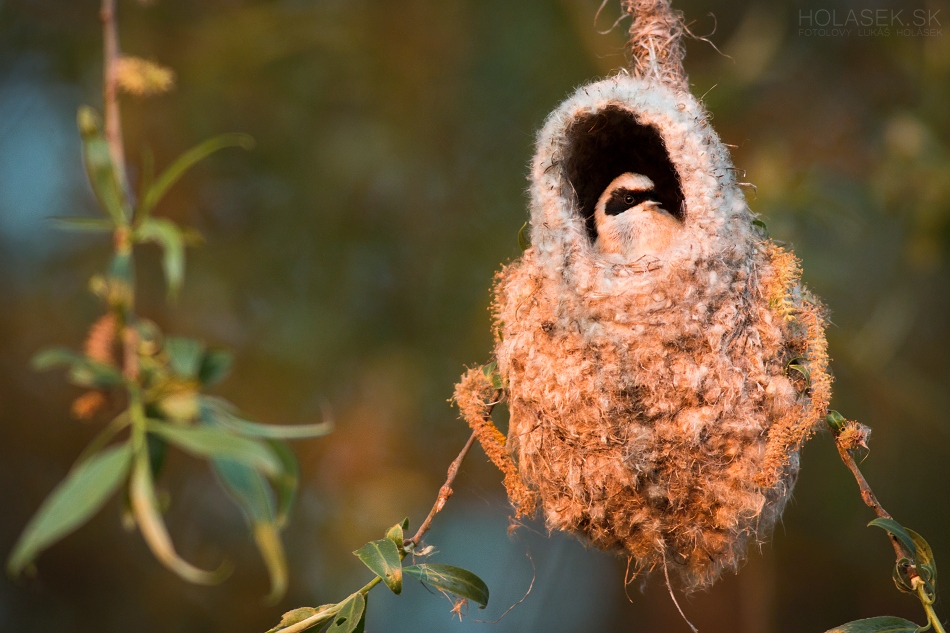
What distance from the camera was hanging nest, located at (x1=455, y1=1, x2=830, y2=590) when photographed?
2496 millimetres

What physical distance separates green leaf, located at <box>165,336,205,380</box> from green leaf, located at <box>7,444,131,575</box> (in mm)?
122

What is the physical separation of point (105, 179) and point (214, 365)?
30 centimetres

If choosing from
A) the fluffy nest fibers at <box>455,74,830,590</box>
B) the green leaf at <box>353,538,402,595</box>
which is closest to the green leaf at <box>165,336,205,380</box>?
the green leaf at <box>353,538,402,595</box>

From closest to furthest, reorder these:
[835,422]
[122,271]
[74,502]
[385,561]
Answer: [74,502] < [122,271] < [385,561] < [835,422]

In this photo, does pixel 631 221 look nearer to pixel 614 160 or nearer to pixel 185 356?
pixel 614 160

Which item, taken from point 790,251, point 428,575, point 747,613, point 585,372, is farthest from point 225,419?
point 747,613

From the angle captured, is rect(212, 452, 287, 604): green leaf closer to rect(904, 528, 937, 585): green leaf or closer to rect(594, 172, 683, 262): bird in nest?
rect(904, 528, 937, 585): green leaf

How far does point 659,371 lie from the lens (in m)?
2.52

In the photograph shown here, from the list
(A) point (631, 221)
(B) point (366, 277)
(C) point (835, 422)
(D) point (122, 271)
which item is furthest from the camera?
(B) point (366, 277)

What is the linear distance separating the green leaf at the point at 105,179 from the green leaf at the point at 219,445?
1.02 feet

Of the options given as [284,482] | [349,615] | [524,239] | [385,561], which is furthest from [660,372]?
[284,482]

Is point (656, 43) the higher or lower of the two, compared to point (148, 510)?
higher

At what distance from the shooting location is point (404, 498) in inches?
233

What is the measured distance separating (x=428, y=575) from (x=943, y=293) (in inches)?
213
